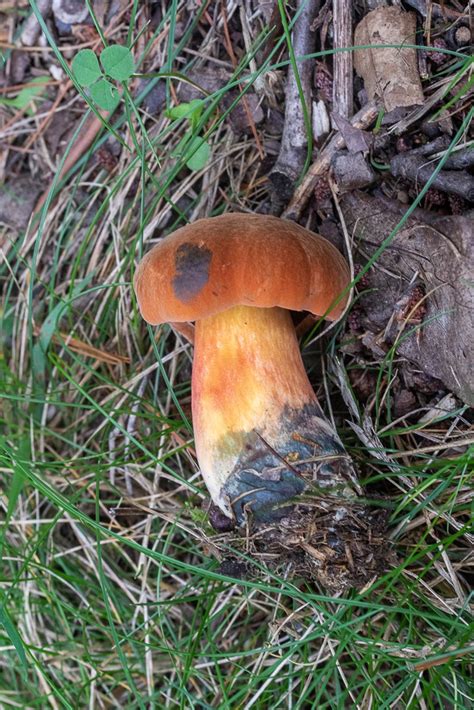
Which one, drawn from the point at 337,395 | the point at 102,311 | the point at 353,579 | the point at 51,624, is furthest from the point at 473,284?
the point at 51,624

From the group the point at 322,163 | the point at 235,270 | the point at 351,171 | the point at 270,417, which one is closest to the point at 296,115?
the point at 322,163

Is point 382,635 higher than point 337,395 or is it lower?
lower

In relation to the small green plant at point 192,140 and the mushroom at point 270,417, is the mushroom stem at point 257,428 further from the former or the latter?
the small green plant at point 192,140

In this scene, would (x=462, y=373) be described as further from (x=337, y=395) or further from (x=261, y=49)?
(x=261, y=49)

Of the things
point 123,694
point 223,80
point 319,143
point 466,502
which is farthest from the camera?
point 123,694

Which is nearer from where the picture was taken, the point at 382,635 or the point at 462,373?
the point at 462,373

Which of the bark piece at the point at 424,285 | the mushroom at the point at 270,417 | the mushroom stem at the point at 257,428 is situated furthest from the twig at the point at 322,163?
the mushroom stem at the point at 257,428
